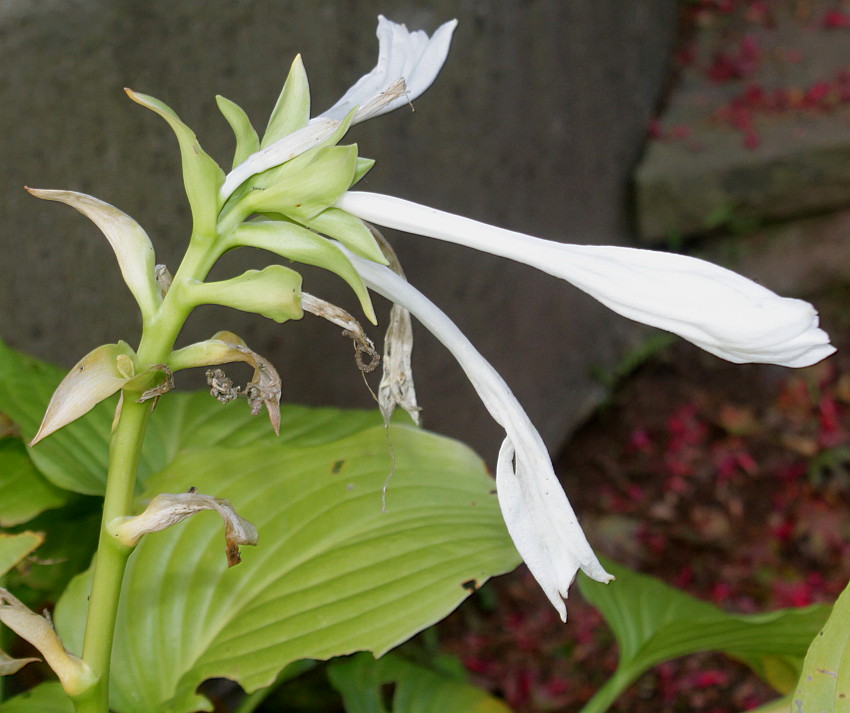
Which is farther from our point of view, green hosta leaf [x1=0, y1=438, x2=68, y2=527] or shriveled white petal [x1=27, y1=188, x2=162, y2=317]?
green hosta leaf [x1=0, y1=438, x2=68, y2=527]

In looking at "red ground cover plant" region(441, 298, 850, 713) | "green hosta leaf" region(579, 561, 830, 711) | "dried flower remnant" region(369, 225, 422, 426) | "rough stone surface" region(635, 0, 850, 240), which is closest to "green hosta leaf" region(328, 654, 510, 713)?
"green hosta leaf" region(579, 561, 830, 711)

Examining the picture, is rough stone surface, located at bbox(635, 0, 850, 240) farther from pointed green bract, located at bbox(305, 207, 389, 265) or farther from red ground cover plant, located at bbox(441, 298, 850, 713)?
pointed green bract, located at bbox(305, 207, 389, 265)

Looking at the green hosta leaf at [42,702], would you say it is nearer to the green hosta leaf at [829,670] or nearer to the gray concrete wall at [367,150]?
the gray concrete wall at [367,150]

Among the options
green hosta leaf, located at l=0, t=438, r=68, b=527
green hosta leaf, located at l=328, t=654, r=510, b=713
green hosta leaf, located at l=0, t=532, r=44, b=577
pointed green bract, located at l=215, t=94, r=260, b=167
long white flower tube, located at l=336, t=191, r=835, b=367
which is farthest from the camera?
green hosta leaf, located at l=328, t=654, r=510, b=713

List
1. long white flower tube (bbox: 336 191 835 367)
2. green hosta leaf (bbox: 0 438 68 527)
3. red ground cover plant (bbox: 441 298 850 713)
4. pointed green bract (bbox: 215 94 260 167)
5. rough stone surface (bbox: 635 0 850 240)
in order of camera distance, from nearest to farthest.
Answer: long white flower tube (bbox: 336 191 835 367) < pointed green bract (bbox: 215 94 260 167) < green hosta leaf (bbox: 0 438 68 527) < red ground cover plant (bbox: 441 298 850 713) < rough stone surface (bbox: 635 0 850 240)

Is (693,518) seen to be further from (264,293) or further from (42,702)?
(264,293)

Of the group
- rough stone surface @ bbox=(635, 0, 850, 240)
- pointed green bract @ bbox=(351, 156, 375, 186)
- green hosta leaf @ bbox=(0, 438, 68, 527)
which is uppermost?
pointed green bract @ bbox=(351, 156, 375, 186)

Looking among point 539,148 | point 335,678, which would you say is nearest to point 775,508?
point 539,148

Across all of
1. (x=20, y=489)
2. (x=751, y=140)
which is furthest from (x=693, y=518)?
(x=20, y=489)

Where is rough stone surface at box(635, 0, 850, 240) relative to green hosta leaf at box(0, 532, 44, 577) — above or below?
below
